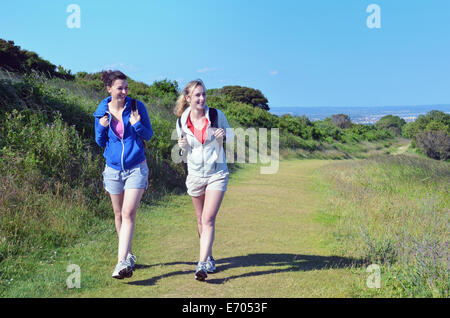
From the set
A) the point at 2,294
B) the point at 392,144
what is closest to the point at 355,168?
the point at 2,294

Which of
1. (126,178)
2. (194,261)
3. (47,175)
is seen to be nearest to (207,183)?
(126,178)

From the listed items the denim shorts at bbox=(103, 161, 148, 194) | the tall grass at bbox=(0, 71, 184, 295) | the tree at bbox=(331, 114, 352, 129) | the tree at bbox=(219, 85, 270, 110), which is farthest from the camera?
the tree at bbox=(331, 114, 352, 129)

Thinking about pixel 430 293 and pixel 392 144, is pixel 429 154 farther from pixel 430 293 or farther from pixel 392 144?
pixel 430 293

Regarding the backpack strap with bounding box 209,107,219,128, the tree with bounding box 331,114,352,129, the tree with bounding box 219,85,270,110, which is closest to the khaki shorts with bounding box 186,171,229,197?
the backpack strap with bounding box 209,107,219,128

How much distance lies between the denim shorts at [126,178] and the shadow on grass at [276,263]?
1.17m

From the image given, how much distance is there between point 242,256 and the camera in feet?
19.6

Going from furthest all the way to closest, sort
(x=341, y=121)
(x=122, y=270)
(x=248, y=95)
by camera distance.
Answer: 1. (x=341, y=121)
2. (x=248, y=95)
3. (x=122, y=270)

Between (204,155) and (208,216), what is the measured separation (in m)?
0.70

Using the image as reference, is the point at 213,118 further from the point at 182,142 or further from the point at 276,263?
the point at 276,263

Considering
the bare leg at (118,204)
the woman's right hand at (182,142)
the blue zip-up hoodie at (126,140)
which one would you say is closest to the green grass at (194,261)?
the bare leg at (118,204)

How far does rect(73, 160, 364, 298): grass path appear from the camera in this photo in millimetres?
4656

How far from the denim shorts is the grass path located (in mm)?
1132

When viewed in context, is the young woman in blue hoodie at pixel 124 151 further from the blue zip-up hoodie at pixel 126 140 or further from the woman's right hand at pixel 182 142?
the woman's right hand at pixel 182 142

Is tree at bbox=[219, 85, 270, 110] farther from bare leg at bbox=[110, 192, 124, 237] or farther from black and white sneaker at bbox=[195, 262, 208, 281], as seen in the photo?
black and white sneaker at bbox=[195, 262, 208, 281]
